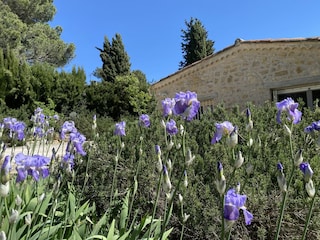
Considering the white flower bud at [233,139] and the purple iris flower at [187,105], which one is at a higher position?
the purple iris flower at [187,105]

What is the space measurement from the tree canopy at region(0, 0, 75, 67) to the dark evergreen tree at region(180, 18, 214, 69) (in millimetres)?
10136

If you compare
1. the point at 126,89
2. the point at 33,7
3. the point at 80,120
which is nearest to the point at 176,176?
the point at 80,120

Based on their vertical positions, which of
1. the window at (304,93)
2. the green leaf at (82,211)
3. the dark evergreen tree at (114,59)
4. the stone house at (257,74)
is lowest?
the green leaf at (82,211)

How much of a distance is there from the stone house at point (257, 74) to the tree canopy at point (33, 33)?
10.9m

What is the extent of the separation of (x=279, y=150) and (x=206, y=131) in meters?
1.06

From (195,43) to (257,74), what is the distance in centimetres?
1827

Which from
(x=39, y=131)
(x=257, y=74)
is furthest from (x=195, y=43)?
(x=39, y=131)

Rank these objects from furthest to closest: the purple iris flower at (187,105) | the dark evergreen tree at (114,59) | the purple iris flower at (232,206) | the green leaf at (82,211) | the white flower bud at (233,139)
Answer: the dark evergreen tree at (114,59)
the green leaf at (82,211)
the purple iris flower at (187,105)
the white flower bud at (233,139)
the purple iris flower at (232,206)

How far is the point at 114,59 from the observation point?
82.2ft

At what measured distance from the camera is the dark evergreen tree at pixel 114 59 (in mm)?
24531

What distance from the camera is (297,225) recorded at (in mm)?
2619

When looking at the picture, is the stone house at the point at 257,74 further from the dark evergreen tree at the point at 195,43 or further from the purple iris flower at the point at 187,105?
the dark evergreen tree at the point at 195,43

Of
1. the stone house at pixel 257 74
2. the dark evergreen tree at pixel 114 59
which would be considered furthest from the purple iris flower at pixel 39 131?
the dark evergreen tree at pixel 114 59

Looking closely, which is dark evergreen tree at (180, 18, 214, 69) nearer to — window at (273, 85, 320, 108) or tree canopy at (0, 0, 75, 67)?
tree canopy at (0, 0, 75, 67)
